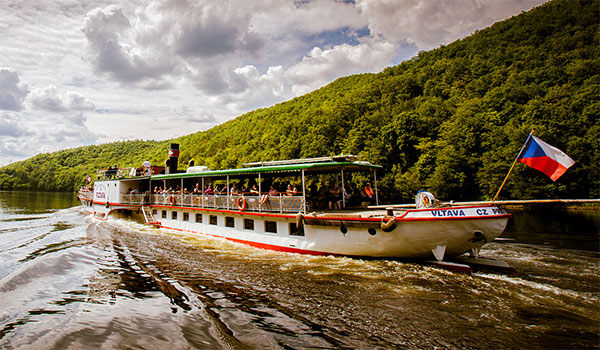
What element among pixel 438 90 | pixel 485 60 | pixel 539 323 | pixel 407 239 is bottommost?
pixel 539 323

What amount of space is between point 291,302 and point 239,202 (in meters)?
8.13

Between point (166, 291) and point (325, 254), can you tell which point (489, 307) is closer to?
point (325, 254)

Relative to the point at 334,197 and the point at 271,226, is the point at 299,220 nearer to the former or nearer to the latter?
the point at 271,226

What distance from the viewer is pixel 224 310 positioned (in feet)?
25.4

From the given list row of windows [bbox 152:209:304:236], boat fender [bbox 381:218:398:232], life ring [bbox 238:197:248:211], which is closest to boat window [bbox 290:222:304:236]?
row of windows [bbox 152:209:304:236]

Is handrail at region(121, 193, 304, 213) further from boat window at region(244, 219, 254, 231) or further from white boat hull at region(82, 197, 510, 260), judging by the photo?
boat window at region(244, 219, 254, 231)

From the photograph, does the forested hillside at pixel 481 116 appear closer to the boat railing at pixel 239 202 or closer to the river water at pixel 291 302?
the boat railing at pixel 239 202

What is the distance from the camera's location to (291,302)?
8.23 metres

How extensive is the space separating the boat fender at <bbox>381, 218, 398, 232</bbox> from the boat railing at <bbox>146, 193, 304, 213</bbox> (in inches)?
146

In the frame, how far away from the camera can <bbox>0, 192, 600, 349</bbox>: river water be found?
625cm

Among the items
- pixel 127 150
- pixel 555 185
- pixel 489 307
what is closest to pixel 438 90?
pixel 555 185

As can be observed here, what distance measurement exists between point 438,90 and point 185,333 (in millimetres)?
76122

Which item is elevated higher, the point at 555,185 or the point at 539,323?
the point at 555,185

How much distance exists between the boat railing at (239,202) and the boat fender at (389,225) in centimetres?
371
